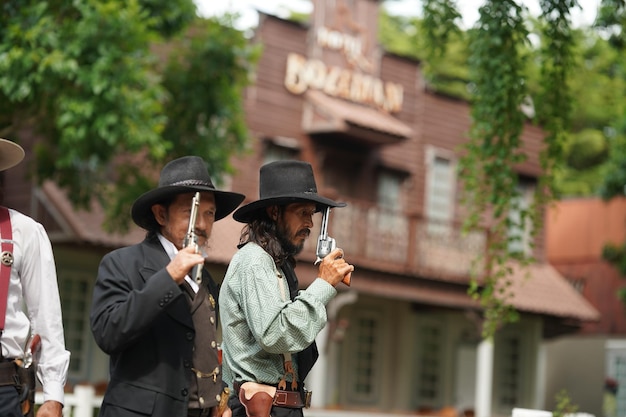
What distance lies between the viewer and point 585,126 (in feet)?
127

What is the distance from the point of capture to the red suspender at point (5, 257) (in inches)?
191

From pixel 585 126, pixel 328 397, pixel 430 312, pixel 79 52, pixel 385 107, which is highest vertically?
pixel 585 126

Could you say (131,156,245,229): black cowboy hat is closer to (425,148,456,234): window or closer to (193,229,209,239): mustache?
(193,229,209,239): mustache

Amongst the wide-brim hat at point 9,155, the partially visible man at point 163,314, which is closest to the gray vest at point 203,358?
the partially visible man at point 163,314

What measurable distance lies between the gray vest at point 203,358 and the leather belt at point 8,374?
0.70m

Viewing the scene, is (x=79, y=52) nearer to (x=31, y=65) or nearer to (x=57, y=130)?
(x=31, y=65)

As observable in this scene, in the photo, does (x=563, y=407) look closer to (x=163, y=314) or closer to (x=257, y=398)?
(x=257, y=398)

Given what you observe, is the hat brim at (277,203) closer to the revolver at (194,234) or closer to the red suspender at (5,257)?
the revolver at (194,234)

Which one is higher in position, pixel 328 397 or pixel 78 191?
pixel 78 191

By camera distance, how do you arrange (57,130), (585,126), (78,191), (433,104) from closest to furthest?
(57,130)
(78,191)
(433,104)
(585,126)

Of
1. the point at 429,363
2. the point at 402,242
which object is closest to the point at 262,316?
the point at 402,242

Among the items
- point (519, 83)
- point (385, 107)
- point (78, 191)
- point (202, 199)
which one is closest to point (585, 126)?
point (385, 107)

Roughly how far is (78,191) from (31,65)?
9.21ft

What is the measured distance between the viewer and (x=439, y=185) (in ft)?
83.4
